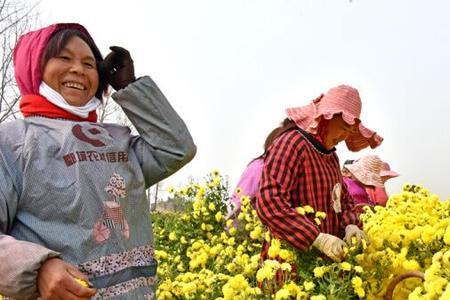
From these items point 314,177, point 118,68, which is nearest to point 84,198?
point 118,68

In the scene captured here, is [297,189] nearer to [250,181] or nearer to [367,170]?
[250,181]

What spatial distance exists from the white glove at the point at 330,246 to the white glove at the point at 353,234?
0.13 meters

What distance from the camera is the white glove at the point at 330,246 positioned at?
7.20 ft

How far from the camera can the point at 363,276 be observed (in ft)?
7.50

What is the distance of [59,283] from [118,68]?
0.68 meters

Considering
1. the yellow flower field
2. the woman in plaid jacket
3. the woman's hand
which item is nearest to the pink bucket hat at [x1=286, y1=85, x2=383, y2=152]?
the woman in plaid jacket

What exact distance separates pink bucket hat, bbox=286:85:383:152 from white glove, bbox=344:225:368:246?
0.38 m

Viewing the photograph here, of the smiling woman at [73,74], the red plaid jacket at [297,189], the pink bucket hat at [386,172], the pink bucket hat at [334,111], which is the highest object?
the smiling woman at [73,74]

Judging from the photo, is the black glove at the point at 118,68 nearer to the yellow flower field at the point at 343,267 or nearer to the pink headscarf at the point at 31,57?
the pink headscarf at the point at 31,57

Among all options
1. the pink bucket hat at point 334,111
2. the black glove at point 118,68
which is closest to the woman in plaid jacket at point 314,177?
the pink bucket hat at point 334,111

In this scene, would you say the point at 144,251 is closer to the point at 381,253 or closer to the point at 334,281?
the point at 334,281

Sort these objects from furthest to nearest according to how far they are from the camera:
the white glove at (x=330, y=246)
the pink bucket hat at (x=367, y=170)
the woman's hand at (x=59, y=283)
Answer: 1. the pink bucket hat at (x=367, y=170)
2. the white glove at (x=330, y=246)
3. the woman's hand at (x=59, y=283)

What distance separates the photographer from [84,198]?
1.49 metres

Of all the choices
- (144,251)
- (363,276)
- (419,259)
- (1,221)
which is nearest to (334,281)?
(363,276)
